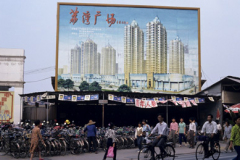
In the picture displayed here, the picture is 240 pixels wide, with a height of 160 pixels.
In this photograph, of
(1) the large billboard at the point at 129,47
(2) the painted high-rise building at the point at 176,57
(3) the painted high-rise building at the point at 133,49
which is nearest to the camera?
(1) the large billboard at the point at 129,47

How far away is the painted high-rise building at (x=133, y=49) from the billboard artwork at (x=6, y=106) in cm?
1631

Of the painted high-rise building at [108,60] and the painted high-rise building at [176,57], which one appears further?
the painted high-rise building at [176,57]

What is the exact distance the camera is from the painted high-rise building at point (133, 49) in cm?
4591

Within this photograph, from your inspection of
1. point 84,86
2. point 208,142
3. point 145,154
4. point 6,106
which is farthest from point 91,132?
point 84,86

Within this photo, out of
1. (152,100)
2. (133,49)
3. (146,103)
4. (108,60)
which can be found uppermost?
(133,49)

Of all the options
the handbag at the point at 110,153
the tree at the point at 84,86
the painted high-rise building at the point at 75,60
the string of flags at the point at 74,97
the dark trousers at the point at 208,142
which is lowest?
the handbag at the point at 110,153

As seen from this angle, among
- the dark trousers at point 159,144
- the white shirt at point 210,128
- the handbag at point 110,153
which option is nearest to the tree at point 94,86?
the handbag at point 110,153

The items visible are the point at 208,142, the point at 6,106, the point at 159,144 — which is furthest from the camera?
the point at 6,106

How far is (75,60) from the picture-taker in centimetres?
4469

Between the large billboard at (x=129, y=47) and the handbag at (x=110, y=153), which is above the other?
the large billboard at (x=129, y=47)

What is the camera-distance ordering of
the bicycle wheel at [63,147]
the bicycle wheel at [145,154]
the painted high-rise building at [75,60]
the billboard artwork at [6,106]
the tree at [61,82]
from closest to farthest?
the bicycle wheel at [145,154]
the bicycle wheel at [63,147]
the billboard artwork at [6,106]
the tree at [61,82]
the painted high-rise building at [75,60]

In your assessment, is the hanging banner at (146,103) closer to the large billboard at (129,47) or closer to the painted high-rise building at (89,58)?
the large billboard at (129,47)

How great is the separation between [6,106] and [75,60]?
12.6 metres

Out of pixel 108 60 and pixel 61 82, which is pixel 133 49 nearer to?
pixel 108 60
